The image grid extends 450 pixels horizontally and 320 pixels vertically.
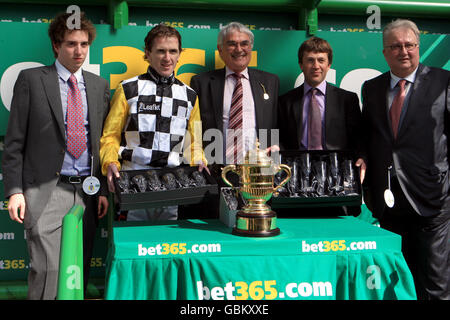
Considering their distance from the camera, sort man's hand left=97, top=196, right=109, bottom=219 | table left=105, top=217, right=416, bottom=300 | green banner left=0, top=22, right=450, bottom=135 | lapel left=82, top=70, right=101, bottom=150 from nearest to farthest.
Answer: table left=105, top=217, right=416, bottom=300, lapel left=82, top=70, right=101, bottom=150, man's hand left=97, top=196, right=109, bottom=219, green banner left=0, top=22, right=450, bottom=135

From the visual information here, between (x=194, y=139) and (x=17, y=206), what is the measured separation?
1164 mm

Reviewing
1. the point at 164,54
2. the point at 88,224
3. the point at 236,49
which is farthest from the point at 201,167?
the point at 236,49

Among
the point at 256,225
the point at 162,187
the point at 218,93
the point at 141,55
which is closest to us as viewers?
the point at 256,225

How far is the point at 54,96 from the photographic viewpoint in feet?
9.61

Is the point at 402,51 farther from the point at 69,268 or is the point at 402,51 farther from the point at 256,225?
the point at 69,268

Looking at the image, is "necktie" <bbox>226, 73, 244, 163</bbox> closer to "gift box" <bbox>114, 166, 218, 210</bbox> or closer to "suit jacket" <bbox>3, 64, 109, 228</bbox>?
"gift box" <bbox>114, 166, 218, 210</bbox>

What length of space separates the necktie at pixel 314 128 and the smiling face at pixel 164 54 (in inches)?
41.2

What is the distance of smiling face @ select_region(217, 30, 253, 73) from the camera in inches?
130

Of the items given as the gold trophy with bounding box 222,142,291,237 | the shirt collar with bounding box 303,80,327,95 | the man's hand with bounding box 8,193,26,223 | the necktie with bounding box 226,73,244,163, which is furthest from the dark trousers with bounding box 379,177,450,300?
the man's hand with bounding box 8,193,26,223

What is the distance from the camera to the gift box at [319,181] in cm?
256

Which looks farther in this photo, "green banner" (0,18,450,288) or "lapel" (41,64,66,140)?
"green banner" (0,18,450,288)

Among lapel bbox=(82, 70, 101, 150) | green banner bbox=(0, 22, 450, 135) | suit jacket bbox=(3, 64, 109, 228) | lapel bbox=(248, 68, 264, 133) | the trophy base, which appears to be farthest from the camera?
green banner bbox=(0, 22, 450, 135)

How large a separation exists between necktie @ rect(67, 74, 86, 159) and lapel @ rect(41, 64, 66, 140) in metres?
0.05
